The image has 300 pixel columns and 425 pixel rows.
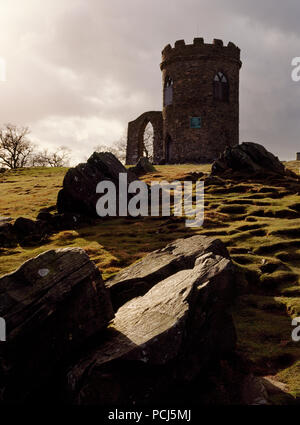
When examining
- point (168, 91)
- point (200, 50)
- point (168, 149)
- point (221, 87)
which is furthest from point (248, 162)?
point (168, 91)

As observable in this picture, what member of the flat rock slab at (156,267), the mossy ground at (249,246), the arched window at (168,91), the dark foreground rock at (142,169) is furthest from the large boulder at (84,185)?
the arched window at (168,91)

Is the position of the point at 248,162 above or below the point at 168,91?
below

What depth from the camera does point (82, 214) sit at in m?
23.9

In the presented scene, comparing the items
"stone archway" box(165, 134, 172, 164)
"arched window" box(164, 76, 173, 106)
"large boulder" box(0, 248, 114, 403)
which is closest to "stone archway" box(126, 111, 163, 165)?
"stone archway" box(165, 134, 172, 164)

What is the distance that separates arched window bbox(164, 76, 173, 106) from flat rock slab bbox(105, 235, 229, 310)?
→ 1804 inches

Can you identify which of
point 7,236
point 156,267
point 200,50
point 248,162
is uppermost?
point 200,50

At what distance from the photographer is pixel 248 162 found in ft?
101

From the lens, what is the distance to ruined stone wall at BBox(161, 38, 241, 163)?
53.3 m

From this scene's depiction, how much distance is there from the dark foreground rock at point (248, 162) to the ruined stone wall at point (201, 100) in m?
22.2

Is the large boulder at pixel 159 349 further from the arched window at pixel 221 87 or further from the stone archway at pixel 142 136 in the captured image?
the stone archway at pixel 142 136

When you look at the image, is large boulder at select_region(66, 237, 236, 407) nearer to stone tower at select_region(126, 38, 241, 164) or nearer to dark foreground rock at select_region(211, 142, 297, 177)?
dark foreground rock at select_region(211, 142, 297, 177)

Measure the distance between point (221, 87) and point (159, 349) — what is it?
51837 mm

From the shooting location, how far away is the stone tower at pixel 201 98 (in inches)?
2100

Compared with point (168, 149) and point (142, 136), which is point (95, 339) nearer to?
point (168, 149)
